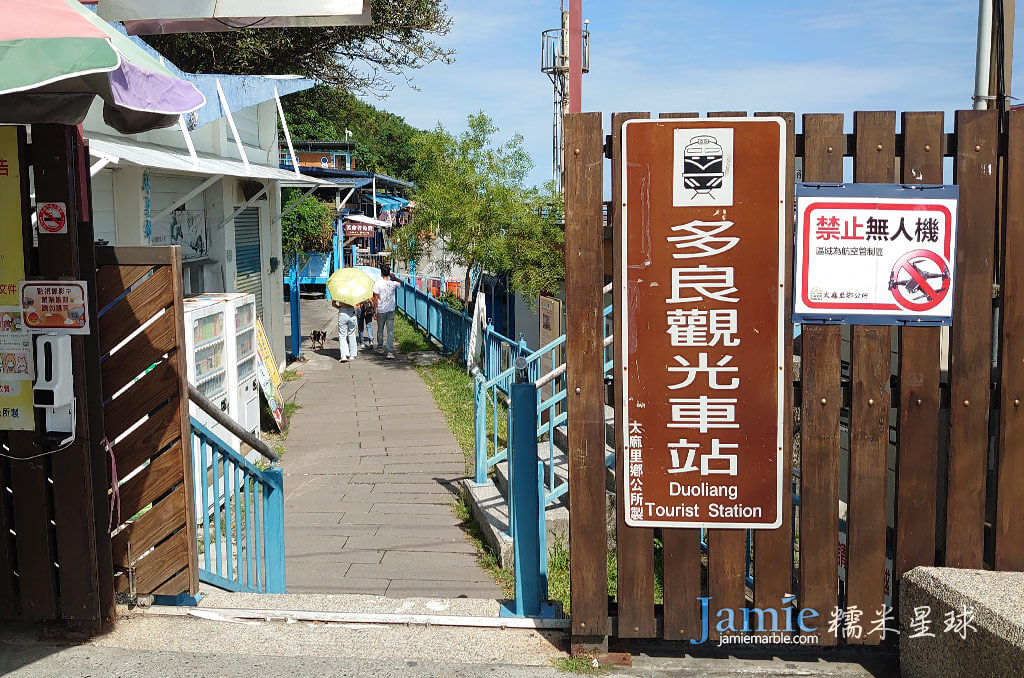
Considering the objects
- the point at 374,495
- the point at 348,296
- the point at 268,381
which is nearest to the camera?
the point at 374,495

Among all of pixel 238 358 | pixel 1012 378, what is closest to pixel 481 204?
pixel 238 358

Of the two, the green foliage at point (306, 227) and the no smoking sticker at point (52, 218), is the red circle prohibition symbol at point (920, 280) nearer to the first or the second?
the no smoking sticker at point (52, 218)

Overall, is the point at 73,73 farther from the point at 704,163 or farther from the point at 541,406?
the point at 541,406

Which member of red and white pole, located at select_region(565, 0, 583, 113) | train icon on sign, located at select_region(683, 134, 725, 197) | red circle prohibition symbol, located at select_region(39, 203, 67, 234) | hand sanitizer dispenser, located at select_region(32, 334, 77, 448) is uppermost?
red and white pole, located at select_region(565, 0, 583, 113)

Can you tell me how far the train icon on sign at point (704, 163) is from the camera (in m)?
3.62

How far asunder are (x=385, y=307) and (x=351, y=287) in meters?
1.65

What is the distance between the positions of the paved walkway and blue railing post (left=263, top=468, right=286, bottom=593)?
70 centimetres

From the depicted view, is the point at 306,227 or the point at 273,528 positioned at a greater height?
the point at 306,227

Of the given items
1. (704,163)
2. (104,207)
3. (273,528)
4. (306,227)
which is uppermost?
(306,227)

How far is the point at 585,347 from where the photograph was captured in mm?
3746

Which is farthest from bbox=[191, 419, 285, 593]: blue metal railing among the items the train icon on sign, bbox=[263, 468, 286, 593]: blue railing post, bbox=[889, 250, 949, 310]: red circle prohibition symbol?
bbox=[889, 250, 949, 310]: red circle prohibition symbol

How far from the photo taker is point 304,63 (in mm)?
Result: 17172

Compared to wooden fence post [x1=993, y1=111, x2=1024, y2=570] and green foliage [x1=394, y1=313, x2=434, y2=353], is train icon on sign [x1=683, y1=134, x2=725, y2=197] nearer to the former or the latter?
wooden fence post [x1=993, y1=111, x2=1024, y2=570]

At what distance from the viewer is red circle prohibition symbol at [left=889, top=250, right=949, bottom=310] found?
364 centimetres
